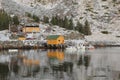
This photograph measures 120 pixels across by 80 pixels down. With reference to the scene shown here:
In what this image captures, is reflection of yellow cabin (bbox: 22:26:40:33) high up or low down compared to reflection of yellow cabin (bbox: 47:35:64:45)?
up

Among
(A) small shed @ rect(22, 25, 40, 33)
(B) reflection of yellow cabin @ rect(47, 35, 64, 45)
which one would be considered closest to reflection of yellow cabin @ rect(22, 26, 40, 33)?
(A) small shed @ rect(22, 25, 40, 33)

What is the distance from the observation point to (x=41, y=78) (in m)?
67.3

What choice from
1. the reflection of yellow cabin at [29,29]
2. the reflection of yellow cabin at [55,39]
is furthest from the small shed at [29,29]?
the reflection of yellow cabin at [55,39]

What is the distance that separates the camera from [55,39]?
597ft

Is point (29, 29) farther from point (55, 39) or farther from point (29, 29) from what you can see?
point (55, 39)

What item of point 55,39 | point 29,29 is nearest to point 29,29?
point 29,29

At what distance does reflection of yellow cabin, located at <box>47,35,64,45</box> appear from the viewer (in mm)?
182125

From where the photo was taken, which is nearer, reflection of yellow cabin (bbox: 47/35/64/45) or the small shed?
reflection of yellow cabin (bbox: 47/35/64/45)

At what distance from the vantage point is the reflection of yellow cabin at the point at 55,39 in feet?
598

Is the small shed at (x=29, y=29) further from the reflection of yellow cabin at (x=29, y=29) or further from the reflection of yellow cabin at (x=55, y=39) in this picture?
the reflection of yellow cabin at (x=55, y=39)

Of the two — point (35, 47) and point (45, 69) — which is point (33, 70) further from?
point (35, 47)

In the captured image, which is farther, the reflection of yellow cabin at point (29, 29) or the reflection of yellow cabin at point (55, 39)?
the reflection of yellow cabin at point (29, 29)

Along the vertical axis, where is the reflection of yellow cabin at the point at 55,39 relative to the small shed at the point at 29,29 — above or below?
below

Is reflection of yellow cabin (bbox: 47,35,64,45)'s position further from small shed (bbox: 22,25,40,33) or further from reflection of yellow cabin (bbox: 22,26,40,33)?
small shed (bbox: 22,25,40,33)
